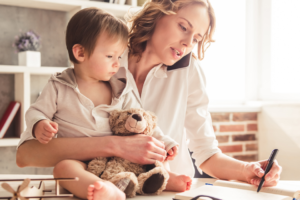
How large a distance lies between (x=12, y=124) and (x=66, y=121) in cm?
168

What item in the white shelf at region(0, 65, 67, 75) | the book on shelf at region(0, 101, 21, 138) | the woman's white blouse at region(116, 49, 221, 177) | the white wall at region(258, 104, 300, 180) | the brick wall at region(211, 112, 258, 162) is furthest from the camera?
the brick wall at region(211, 112, 258, 162)

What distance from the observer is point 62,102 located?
1.03 meters

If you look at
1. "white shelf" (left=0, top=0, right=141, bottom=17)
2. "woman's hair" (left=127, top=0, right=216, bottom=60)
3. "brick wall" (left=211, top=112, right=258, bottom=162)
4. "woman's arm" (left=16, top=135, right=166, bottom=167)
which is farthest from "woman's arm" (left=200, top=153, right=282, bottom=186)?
"brick wall" (left=211, top=112, right=258, bottom=162)

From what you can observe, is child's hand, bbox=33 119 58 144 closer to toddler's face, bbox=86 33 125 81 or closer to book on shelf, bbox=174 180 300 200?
toddler's face, bbox=86 33 125 81

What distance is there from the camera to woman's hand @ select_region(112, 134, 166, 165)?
3.04 ft

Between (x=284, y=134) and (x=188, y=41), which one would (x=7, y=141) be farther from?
(x=284, y=134)

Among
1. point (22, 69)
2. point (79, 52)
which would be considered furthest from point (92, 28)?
point (22, 69)

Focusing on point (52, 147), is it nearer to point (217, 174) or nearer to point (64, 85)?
point (64, 85)

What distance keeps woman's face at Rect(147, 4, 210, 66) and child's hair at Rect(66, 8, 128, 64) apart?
0.72 feet

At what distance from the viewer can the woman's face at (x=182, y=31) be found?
3.92ft

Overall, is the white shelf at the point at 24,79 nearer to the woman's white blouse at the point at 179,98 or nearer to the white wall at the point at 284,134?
the woman's white blouse at the point at 179,98

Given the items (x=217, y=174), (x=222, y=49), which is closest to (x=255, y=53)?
(x=222, y=49)

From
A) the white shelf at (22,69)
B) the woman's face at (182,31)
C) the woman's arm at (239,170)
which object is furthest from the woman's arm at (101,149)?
the white shelf at (22,69)

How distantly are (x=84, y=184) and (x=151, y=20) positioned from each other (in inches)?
30.4
